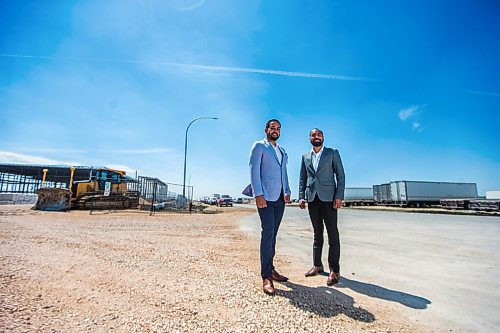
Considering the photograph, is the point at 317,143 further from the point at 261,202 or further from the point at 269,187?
the point at 261,202

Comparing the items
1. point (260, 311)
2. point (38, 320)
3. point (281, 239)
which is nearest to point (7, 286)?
point (38, 320)

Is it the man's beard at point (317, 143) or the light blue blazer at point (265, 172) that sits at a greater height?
the man's beard at point (317, 143)

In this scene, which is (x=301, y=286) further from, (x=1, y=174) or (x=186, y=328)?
(x=1, y=174)

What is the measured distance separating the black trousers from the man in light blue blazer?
0.47 meters

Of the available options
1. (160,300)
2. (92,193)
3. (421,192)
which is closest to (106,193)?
(92,193)

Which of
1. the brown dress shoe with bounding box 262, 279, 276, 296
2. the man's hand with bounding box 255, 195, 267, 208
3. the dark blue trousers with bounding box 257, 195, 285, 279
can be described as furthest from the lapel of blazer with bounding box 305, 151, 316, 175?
the brown dress shoe with bounding box 262, 279, 276, 296

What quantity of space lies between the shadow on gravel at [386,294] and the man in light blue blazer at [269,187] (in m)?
0.81

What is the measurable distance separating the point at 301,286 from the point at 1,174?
234 ft

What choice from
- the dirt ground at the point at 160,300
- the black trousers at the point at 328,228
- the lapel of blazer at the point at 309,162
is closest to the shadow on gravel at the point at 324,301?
the dirt ground at the point at 160,300

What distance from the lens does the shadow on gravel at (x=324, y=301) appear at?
Result: 2.29 m

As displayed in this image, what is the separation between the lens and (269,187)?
3.11 metres

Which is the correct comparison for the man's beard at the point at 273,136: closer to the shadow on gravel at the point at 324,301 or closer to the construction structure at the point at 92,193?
the shadow on gravel at the point at 324,301

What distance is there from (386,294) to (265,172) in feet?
6.32

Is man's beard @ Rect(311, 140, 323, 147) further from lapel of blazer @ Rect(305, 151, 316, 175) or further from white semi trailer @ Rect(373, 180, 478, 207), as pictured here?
white semi trailer @ Rect(373, 180, 478, 207)
